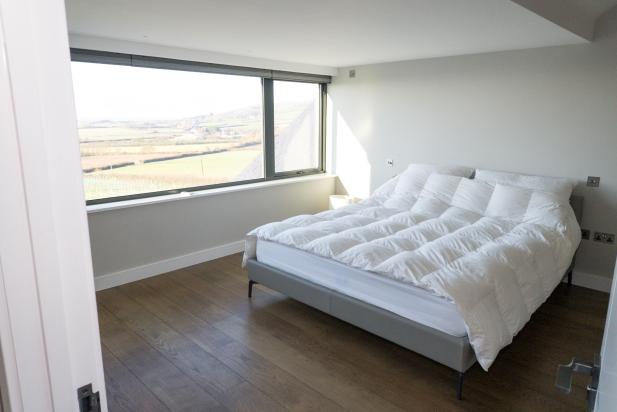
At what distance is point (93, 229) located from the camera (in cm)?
347

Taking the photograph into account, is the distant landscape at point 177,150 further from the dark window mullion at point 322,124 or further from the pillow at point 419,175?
the pillow at point 419,175

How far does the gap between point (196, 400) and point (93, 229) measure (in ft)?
6.34

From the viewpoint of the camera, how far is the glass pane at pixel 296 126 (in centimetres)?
502

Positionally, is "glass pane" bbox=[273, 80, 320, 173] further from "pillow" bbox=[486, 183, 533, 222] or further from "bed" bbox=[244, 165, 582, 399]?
"pillow" bbox=[486, 183, 533, 222]

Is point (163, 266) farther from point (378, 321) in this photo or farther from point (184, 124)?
point (378, 321)

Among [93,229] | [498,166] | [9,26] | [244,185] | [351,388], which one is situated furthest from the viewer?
[244,185]

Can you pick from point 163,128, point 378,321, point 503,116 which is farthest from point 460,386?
point 163,128

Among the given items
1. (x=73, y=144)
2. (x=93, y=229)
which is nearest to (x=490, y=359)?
(x=73, y=144)

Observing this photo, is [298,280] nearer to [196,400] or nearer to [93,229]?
[196,400]

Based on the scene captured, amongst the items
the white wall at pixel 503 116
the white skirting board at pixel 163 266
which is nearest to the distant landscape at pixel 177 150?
the white skirting board at pixel 163 266

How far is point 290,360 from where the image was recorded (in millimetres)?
2566

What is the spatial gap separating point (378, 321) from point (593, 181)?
96.1 inches

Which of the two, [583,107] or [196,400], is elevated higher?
[583,107]

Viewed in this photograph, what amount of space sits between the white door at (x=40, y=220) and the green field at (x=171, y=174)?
10.8 ft
